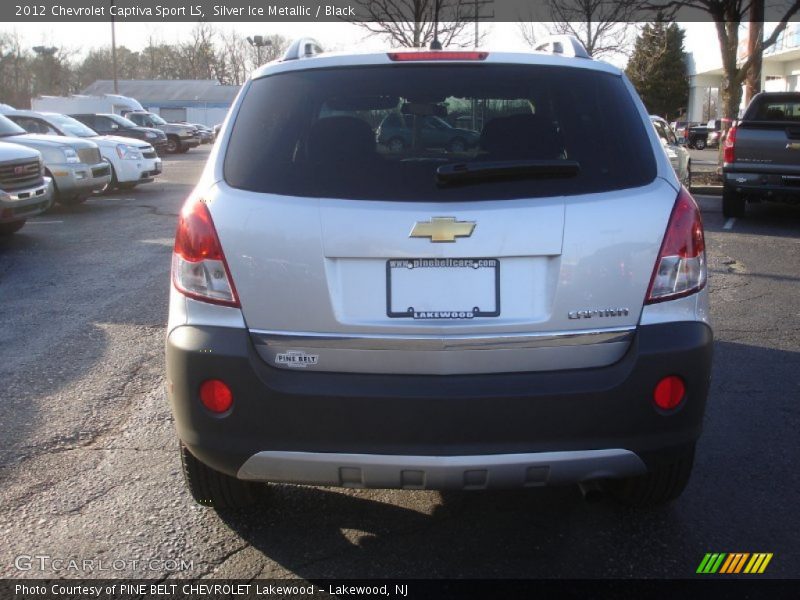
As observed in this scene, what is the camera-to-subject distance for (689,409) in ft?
9.46

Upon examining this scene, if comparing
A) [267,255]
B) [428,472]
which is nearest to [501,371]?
[428,472]

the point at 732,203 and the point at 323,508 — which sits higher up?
the point at 732,203

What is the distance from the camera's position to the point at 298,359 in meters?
2.78

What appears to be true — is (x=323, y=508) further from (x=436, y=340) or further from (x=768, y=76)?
(x=768, y=76)

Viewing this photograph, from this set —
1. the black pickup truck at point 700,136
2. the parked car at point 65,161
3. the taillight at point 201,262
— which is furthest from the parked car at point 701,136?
the taillight at point 201,262

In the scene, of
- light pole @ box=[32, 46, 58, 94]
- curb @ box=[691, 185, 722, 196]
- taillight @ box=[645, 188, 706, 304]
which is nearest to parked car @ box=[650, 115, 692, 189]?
curb @ box=[691, 185, 722, 196]

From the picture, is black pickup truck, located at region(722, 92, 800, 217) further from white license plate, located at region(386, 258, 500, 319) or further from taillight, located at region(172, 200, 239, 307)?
taillight, located at region(172, 200, 239, 307)

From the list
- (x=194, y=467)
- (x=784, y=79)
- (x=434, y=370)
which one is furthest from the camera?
(x=784, y=79)

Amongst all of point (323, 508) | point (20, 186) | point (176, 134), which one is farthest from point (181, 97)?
point (323, 508)

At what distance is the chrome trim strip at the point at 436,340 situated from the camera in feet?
8.96

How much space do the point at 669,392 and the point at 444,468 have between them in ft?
2.59

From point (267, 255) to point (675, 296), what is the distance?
1368mm

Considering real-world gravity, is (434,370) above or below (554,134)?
below

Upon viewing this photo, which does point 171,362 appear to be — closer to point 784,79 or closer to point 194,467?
point 194,467
